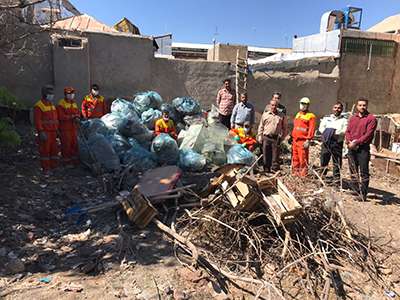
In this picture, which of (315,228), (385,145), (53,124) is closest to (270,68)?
(385,145)

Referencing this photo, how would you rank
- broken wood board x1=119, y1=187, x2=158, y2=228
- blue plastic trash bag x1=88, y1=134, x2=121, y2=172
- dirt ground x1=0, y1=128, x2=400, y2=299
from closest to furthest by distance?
dirt ground x1=0, y1=128, x2=400, y2=299 < broken wood board x1=119, y1=187, x2=158, y2=228 < blue plastic trash bag x1=88, y1=134, x2=121, y2=172

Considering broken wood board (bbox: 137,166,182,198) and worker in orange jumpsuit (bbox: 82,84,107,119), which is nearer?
broken wood board (bbox: 137,166,182,198)

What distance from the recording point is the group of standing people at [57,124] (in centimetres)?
551

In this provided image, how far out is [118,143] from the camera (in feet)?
19.8

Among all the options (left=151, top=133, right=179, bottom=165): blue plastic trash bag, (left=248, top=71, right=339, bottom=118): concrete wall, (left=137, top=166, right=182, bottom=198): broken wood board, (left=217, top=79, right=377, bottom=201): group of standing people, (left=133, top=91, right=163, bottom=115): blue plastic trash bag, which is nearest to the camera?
(left=137, top=166, right=182, bottom=198): broken wood board

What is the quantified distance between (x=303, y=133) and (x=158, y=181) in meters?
2.63

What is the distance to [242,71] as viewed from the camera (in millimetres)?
8852

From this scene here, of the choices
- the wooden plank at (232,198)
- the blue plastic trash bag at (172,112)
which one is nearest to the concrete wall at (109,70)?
the blue plastic trash bag at (172,112)

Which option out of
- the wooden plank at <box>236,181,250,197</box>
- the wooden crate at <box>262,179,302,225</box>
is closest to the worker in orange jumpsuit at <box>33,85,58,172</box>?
the wooden plank at <box>236,181,250,197</box>

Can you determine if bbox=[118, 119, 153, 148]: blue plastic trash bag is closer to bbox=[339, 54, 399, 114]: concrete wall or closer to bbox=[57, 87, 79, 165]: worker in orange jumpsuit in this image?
bbox=[57, 87, 79, 165]: worker in orange jumpsuit

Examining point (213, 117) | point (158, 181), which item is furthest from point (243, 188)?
point (213, 117)

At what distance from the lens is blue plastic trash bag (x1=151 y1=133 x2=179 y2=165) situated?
6043mm

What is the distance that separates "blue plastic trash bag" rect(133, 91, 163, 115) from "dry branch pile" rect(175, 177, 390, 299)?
3.68 metres

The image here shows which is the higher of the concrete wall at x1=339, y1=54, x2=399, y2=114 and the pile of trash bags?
the concrete wall at x1=339, y1=54, x2=399, y2=114
